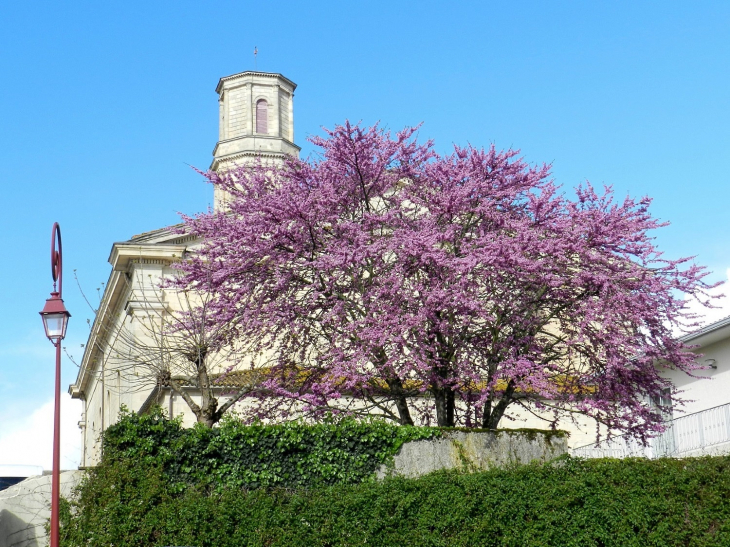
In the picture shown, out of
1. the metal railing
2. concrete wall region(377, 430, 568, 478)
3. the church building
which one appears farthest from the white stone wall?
the church building

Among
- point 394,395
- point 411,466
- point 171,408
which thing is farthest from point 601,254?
point 171,408

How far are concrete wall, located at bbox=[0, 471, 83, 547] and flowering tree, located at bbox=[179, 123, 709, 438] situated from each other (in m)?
5.58

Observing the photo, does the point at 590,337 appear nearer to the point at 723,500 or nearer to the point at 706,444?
the point at 723,500

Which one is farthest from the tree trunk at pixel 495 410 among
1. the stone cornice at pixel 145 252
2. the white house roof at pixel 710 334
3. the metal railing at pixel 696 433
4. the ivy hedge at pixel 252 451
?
the stone cornice at pixel 145 252

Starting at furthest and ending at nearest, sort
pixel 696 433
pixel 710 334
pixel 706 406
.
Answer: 1. pixel 706 406
2. pixel 696 433
3. pixel 710 334

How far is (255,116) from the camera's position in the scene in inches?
1785

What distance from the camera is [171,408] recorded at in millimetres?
28109

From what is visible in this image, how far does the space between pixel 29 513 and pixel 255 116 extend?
1245 inches

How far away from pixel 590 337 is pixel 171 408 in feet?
44.2

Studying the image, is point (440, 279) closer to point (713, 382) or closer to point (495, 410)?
point (495, 410)

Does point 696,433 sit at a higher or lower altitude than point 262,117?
lower

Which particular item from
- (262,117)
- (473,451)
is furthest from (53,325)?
(262,117)

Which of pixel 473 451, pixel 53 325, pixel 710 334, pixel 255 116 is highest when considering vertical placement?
pixel 255 116

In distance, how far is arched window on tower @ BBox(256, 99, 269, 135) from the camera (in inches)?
1785
